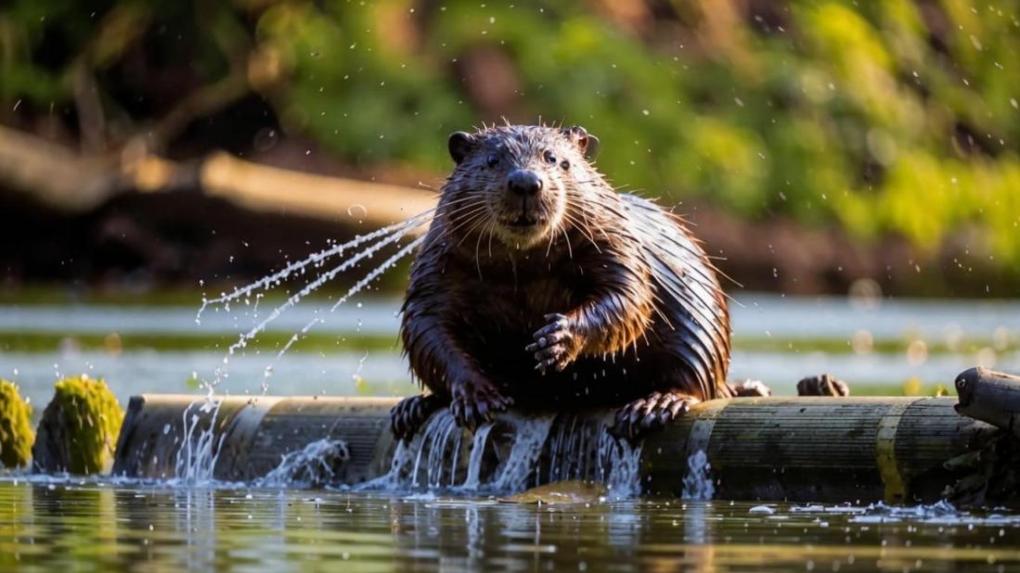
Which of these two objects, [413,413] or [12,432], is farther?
[12,432]

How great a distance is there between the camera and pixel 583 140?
9430mm

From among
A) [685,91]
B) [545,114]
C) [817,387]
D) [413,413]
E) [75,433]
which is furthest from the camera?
[685,91]

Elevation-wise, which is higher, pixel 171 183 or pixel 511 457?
pixel 171 183

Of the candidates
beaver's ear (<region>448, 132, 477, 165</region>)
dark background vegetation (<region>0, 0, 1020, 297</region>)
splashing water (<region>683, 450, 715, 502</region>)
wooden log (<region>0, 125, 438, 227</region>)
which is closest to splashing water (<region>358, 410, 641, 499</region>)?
splashing water (<region>683, 450, 715, 502</region>)

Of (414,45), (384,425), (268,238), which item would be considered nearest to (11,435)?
(384,425)

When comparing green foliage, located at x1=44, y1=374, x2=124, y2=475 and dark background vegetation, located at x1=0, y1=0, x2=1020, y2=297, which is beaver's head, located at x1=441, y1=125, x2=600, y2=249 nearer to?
green foliage, located at x1=44, y1=374, x2=124, y2=475

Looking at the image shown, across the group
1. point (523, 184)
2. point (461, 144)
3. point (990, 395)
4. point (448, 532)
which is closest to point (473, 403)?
point (523, 184)

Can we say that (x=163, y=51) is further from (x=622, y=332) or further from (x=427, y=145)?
(x=622, y=332)

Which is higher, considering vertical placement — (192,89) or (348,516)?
(192,89)

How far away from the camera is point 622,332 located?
29.1 feet

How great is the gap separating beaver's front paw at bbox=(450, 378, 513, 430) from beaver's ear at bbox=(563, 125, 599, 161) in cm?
103

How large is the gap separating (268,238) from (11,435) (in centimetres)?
1622

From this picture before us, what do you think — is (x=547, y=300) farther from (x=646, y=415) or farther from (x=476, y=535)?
(x=476, y=535)

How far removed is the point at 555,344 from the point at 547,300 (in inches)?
21.1
